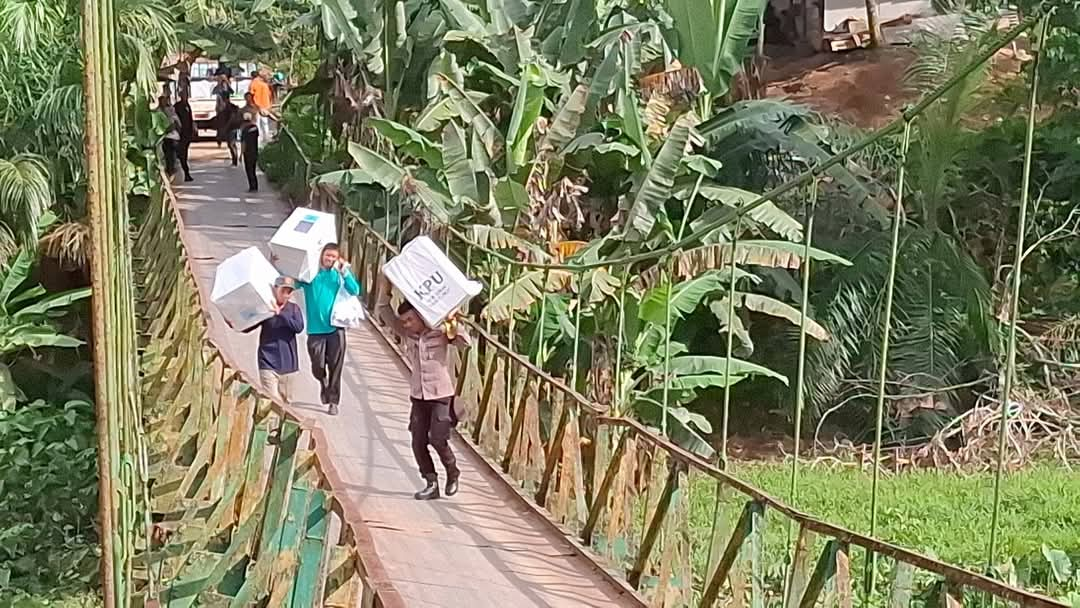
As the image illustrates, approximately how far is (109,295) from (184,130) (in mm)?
11127

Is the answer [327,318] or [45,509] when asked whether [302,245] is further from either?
[45,509]

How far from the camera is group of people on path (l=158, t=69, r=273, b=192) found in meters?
11.2

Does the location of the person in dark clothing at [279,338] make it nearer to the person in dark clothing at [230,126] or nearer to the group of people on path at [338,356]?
the group of people on path at [338,356]

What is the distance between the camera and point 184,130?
11.9 metres

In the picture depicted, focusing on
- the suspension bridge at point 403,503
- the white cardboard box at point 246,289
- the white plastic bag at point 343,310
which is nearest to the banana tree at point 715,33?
the suspension bridge at point 403,503

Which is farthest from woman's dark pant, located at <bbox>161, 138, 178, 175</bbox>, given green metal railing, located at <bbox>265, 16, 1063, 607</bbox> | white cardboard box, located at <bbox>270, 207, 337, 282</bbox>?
white cardboard box, located at <bbox>270, 207, 337, 282</bbox>

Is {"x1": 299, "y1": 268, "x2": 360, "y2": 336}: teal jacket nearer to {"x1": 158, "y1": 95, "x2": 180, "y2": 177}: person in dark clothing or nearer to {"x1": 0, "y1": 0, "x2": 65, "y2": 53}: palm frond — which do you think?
{"x1": 0, "y1": 0, "x2": 65, "y2": 53}: palm frond

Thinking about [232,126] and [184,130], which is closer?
[184,130]

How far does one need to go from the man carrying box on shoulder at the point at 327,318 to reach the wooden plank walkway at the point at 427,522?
202 mm

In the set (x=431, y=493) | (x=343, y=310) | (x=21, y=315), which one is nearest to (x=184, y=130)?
(x=21, y=315)

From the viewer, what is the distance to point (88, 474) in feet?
24.8

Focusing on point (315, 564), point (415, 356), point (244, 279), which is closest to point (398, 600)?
point (315, 564)

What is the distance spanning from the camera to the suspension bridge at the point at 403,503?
208cm

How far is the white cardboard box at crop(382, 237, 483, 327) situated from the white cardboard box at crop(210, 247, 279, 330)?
72cm
